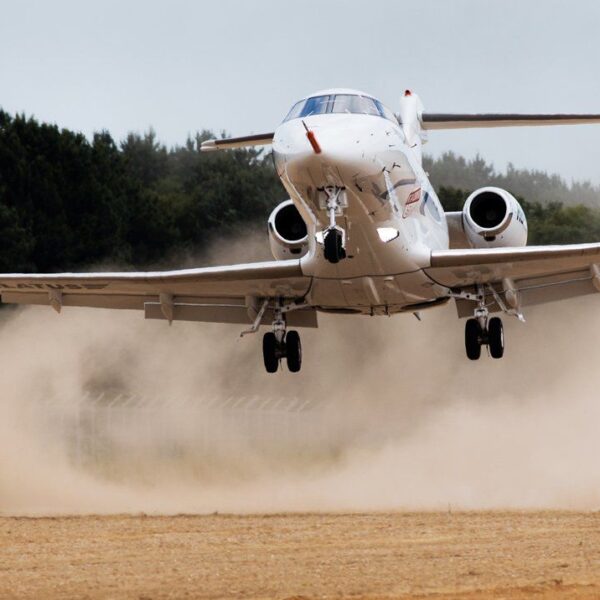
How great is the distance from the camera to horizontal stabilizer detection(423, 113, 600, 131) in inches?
1015

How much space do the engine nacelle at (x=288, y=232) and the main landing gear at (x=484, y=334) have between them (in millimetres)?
3119

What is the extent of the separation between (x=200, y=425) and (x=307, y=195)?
43.1 feet

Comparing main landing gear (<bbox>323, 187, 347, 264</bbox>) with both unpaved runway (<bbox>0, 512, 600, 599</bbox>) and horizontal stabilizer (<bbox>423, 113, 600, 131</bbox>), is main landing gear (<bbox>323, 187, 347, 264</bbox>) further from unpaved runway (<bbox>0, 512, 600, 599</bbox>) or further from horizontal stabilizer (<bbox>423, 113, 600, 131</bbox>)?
horizontal stabilizer (<bbox>423, 113, 600, 131</bbox>)

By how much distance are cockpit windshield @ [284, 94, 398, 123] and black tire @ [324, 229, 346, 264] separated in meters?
1.77

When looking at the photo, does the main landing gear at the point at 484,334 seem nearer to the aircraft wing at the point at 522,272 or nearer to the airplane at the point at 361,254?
the airplane at the point at 361,254

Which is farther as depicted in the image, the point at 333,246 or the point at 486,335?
the point at 486,335

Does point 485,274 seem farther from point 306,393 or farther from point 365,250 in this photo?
point 306,393

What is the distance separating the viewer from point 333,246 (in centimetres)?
2169

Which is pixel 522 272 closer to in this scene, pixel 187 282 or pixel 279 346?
pixel 279 346

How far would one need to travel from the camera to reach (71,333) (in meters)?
36.3

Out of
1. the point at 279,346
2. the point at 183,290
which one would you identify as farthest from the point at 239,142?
the point at 279,346

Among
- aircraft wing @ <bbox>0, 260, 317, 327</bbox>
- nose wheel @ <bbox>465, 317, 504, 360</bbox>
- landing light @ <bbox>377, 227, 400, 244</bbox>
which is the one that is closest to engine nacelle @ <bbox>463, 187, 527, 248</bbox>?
nose wheel @ <bbox>465, 317, 504, 360</bbox>

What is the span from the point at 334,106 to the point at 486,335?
557 centimetres

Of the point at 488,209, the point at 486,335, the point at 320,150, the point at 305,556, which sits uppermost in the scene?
the point at 320,150
